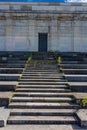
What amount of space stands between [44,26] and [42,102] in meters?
15.2

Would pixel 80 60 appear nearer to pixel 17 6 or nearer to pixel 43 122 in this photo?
pixel 17 6

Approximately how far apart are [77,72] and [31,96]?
484 cm

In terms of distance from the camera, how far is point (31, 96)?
402 inches

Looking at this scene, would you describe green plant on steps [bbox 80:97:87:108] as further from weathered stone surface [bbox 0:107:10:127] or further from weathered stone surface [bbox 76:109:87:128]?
weathered stone surface [bbox 0:107:10:127]

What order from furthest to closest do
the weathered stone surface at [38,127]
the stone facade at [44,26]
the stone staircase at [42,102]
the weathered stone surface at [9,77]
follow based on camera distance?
the stone facade at [44,26] < the weathered stone surface at [9,77] < the stone staircase at [42,102] < the weathered stone surface at [38,127]

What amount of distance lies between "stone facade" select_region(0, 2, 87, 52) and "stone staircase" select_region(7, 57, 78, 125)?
11.3 m

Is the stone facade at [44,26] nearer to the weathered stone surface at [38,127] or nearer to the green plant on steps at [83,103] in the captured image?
the green plant on steps at [83,103]

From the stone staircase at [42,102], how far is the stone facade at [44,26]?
37.0 feet

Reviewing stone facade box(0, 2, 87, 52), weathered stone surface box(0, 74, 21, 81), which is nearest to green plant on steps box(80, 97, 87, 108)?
weathered stone surface box(0, 74, 21, 81)

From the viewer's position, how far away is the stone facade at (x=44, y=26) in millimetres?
23859

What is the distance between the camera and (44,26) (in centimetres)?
2406

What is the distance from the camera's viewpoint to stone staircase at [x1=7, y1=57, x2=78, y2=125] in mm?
8102

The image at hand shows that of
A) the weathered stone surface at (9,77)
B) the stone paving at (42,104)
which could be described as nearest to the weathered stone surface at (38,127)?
the stone paving at (42,104)

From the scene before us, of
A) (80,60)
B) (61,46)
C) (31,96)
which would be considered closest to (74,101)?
(31,96)
